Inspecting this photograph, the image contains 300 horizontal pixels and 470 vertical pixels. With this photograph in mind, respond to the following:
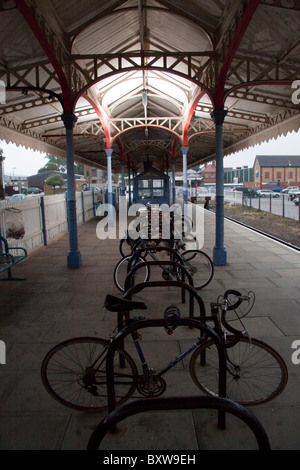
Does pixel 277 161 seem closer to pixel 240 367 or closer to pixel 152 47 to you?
pixel 152 47

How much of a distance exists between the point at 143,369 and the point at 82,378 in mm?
500

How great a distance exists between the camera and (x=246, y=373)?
3.22 m

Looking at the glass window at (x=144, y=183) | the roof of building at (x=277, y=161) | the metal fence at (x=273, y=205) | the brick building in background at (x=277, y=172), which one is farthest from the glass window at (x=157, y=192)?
the roof of building at (x=277, y=161)

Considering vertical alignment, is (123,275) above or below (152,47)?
below

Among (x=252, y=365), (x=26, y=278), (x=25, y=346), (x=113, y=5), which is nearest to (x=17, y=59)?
(x=113, y=5)

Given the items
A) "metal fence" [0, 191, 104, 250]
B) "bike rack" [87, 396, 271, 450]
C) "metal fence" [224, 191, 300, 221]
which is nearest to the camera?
"bike rack" [87, 396, 271, 450]

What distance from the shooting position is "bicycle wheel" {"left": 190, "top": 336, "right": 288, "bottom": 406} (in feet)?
9.25

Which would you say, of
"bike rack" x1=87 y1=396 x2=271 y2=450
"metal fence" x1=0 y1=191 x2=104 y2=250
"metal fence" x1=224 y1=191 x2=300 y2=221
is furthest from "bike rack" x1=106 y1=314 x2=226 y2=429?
"metal fence" x1=224 y1=191 x2=300 y2=221

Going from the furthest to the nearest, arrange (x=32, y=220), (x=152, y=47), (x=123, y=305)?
(x=152, y=47) < (x=32, y=220) < (x=123, y=305)

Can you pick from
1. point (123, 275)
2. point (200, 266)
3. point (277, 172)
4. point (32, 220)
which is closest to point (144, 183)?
point (32, 220)

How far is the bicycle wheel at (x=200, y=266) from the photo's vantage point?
5875 millimetres

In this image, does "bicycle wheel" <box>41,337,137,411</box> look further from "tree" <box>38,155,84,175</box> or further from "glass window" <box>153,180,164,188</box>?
"tree" <box>38,155,84,175</box>

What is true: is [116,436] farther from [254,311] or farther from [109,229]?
[109,229]
